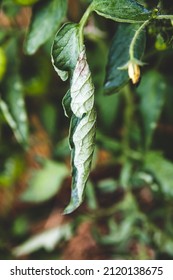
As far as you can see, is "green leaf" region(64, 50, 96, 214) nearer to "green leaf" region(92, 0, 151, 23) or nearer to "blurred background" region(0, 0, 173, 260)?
"green leaf" region(92, 0, 151, 23)

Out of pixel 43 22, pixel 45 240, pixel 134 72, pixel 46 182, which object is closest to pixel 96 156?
pixel 46 182

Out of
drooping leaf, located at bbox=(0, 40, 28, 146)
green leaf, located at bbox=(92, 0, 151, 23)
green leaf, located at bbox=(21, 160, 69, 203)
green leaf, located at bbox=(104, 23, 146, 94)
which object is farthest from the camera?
green leaf, located at bbox=(21, 160, 69, 203)

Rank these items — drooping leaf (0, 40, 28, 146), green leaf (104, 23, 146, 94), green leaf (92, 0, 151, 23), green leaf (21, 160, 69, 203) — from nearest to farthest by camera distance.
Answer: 1. green leaf (92, 0, 151, 23)
2. green leaf (104, 23, 146, 94)
3. drooping leaf (0, 40, 28, 146)
4. green leaf (21, 160, 69, 203)

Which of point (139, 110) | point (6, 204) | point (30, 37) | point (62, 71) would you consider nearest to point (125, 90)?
point (139, 110)

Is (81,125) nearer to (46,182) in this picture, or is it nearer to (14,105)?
(14,105)

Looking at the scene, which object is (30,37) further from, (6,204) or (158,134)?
(6,204)

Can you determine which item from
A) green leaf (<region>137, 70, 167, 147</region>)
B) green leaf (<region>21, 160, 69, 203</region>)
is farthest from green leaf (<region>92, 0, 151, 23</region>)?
green leaf (<region>21, 160, 69, 203</region>)

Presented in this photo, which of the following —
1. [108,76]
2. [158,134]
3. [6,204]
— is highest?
[108,76]
